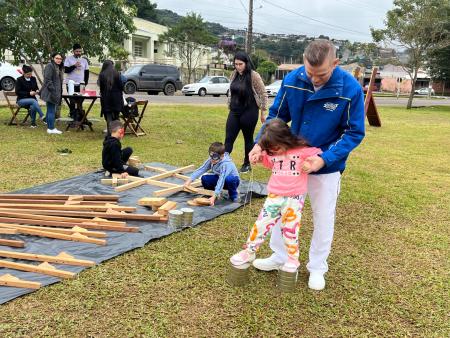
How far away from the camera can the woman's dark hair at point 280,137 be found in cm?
300

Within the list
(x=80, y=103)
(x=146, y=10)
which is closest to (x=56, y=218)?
(x=80, y=103)

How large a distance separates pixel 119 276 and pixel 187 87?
24901 millimetres

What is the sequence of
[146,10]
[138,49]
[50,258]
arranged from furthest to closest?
[146,10], [138,49], [50,258]

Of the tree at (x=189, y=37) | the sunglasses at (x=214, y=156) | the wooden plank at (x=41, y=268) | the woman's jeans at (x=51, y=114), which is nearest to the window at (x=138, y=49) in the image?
the tree at (x=189, y=37)

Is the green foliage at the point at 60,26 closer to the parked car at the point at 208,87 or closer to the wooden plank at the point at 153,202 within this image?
the wooden plank at the point at 153,202

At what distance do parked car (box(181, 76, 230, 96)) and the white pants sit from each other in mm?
24763

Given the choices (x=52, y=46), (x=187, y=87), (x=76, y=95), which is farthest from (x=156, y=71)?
(x=76, y=95)

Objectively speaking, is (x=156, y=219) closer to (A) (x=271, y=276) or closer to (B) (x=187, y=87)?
(A) (x=271, y=276)

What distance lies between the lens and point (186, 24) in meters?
40.2

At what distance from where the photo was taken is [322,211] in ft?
10.4

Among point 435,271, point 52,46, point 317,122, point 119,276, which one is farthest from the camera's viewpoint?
point 52,46

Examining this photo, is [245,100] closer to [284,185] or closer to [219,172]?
[219,172]

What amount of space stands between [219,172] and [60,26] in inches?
281

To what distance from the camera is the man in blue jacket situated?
2841 mm
